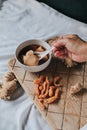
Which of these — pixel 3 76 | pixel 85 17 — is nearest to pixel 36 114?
pixel 3 76

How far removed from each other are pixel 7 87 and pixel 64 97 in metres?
0.15

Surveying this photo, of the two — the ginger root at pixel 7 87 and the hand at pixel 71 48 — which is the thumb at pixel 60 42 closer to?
the hand at pixel 71 48

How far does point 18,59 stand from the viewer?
0.72m

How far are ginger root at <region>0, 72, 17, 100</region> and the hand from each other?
0.49 feet

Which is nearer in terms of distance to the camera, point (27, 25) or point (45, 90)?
point (45, 90)

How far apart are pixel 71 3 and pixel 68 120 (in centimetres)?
45

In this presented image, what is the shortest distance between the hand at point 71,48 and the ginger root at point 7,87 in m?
0.15

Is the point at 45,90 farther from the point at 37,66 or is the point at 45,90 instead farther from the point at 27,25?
the point at 27,25

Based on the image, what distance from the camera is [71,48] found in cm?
74

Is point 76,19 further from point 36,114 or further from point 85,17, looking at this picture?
point 36,114

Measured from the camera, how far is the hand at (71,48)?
2.41 feet

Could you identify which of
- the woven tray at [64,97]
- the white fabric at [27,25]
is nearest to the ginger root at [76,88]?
the woven tray at [64,97]

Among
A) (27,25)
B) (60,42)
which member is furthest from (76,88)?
(27,25)

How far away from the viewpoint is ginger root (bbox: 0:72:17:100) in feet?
2.25
